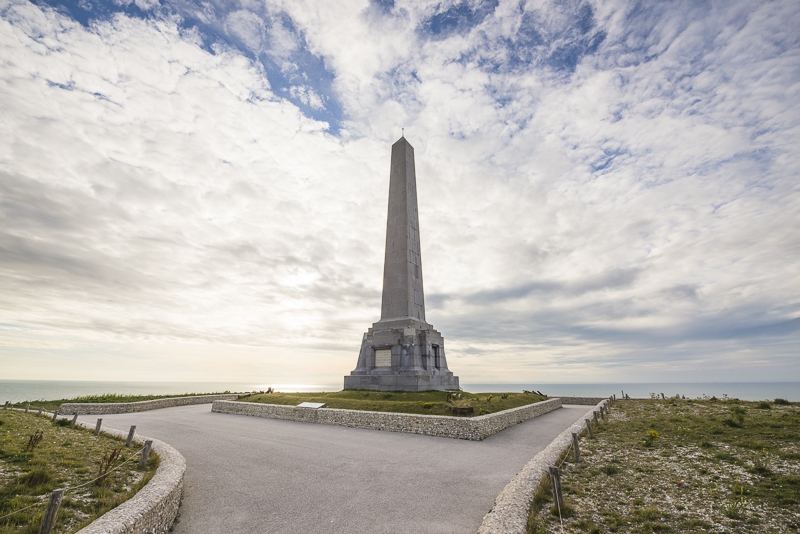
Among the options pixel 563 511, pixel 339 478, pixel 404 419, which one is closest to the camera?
pixel 563 511

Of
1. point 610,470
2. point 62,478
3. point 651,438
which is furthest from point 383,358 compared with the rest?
point 62,478

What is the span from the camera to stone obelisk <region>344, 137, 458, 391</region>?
23359mm

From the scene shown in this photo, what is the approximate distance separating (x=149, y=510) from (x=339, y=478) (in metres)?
4.61

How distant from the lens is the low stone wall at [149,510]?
5.34m

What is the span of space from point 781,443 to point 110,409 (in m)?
33.6

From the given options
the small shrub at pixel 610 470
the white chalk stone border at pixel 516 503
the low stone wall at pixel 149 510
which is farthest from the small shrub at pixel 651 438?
the low stone wall at pixel 149 510

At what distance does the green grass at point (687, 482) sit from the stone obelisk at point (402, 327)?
11.8m

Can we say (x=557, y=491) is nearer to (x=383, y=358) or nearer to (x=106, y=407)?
(x=383, y=358)

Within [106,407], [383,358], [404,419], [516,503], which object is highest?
[383,358]

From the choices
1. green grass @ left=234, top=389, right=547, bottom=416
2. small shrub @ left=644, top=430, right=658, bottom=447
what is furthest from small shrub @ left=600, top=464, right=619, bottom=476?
green grass @ left=234, top=389, right=547, bottom=416

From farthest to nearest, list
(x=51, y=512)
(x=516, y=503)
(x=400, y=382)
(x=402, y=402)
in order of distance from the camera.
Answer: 1. (x=400, y=382)
2. (x=402, y=402)
3. (x=516, y=503)
4. (x=51, y=512)

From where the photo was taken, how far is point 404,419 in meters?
16.6

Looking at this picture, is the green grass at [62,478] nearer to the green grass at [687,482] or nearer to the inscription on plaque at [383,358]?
the green grass at [687,482]

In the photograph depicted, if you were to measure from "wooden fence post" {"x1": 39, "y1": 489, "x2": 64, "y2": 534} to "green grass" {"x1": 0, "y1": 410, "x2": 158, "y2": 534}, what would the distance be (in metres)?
0.50
